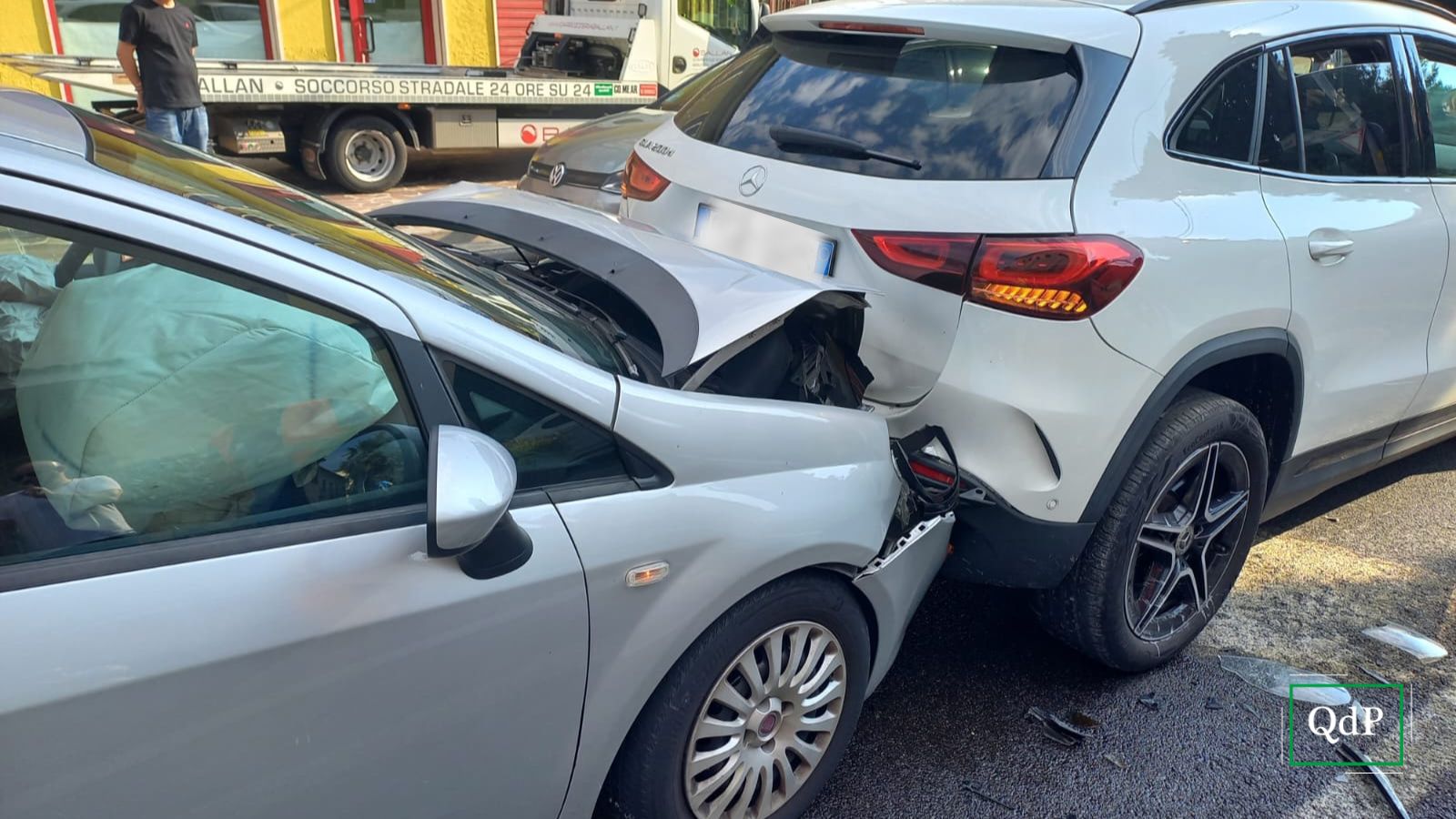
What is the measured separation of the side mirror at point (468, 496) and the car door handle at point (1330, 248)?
2.36 meters

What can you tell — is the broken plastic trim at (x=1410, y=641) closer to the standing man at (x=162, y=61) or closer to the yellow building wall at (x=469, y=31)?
the standing man at (x=162, y=61)

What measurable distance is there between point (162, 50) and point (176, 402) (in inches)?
290

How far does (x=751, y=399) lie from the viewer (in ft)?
7.02

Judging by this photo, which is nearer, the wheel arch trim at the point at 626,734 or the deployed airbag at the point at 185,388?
the deployed airbag at the point at 185,388

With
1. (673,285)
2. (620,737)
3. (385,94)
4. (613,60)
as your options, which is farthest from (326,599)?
(613,60)

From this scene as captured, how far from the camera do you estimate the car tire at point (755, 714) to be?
2008 millimetres

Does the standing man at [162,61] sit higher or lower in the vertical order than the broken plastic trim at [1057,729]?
higher

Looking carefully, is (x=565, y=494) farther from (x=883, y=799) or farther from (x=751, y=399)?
(x=883, y=799)

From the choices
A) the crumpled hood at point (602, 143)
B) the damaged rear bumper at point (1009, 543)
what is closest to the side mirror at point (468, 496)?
the damaged rear bumper at point (1009, 543)

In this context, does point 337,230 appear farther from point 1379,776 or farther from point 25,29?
point 25,29

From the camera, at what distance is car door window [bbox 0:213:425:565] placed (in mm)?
1514

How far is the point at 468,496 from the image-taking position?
1.51 meters

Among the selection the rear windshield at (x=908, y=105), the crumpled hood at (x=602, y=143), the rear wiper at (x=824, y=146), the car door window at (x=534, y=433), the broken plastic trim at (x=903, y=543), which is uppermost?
the rear windshield at (x=908, y=105)

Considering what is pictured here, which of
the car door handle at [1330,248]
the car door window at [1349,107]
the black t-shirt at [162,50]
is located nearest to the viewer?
the car door handle at [1330,248]
